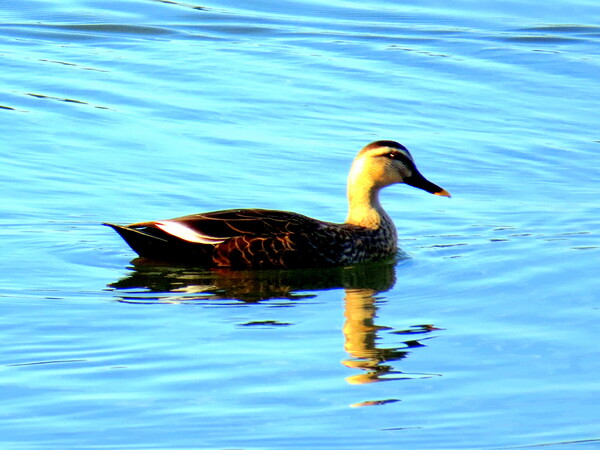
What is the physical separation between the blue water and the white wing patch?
0.96 ft

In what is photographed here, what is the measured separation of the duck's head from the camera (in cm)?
1141

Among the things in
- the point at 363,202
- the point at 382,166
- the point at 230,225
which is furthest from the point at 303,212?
the point at 230,225

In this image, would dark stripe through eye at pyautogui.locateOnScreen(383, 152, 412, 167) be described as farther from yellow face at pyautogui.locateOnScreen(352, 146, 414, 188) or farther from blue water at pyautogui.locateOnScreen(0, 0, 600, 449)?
blue water at pyautogui.locateOnScreen(0, 0, 600, 449)

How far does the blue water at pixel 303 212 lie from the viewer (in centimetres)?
719

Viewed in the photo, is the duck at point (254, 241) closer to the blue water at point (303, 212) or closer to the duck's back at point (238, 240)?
the duck's back at point (238, 240)

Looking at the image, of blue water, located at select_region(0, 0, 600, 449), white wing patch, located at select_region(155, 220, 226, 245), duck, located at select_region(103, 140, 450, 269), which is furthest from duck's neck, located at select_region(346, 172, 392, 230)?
white wing patch, located at select_region(155, 220, 226, 245)

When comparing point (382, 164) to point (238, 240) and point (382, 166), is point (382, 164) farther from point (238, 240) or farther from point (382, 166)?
point (238, 240)

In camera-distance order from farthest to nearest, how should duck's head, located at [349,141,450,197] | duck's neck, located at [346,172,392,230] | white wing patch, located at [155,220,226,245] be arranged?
1. duck's head, located at [349,141,450,197]
2. duck's neck, located at [346,172,392,230]
3. white wing patch, located at [155,220,226,245]

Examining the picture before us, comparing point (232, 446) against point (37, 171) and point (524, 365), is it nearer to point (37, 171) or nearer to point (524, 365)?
point (524, 365)

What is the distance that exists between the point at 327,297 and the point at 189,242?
1.32 metres

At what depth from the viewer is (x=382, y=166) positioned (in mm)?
11414

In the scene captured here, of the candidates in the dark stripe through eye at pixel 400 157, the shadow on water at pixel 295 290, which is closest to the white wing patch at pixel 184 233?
the shadow on water at pixel 295 290

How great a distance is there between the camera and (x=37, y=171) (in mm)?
12836

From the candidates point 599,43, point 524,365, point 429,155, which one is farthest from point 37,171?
point 599,43
